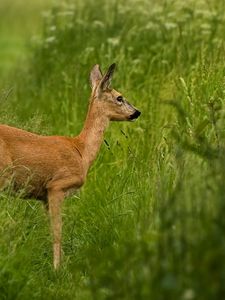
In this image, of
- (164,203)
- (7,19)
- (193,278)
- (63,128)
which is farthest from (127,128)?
(7,19)

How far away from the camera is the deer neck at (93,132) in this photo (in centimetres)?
901

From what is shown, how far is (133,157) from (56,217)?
102 cm

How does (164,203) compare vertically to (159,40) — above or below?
above

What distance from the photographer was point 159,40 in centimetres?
1206

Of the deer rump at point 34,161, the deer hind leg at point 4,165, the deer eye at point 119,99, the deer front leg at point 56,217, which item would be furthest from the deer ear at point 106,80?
the deer hind leg at point 4,165

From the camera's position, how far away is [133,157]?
918 centimetres

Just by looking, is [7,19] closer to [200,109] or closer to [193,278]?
[200,109]

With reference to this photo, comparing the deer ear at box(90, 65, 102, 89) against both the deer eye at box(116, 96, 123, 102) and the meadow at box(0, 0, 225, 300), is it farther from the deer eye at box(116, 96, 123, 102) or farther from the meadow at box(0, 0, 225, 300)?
the meadow at box(0, 0, 225, 300)

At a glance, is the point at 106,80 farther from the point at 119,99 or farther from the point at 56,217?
the point at 56,217

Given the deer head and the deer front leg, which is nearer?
the deer front leg

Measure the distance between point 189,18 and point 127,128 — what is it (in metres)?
2.22

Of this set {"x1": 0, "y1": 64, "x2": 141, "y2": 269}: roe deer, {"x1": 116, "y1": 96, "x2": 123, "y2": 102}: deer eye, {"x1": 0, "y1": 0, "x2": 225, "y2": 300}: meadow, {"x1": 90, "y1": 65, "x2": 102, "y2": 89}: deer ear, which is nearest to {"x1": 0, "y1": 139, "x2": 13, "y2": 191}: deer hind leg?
{"x1": 0, "y1": 64, "x2": 141, "y2": 269}: roe deer

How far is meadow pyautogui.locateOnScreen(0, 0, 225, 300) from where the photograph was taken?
18.6ft

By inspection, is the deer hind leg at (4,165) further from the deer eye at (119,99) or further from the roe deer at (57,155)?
the deer eye at (119,99)
